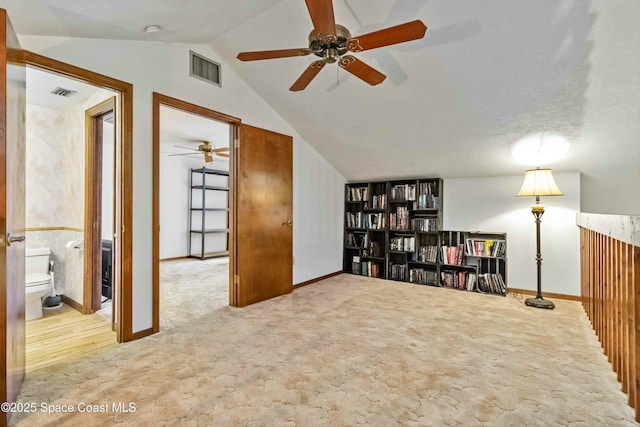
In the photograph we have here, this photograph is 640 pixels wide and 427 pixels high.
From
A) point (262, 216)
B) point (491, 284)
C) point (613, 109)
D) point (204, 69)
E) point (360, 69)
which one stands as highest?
point (204, 69)

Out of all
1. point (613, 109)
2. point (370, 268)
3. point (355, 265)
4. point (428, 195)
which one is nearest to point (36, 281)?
point (355, 265)

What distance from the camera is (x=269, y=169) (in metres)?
3.85

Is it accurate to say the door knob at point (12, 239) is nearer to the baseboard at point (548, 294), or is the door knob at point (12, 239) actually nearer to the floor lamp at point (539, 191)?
the floor lamp at point (539, 191)

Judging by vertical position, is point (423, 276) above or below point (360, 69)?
below

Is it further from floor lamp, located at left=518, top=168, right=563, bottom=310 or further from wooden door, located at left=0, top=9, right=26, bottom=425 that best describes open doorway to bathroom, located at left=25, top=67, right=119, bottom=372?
floor lamp, located at left=518, top=168, right=563, bottom=310

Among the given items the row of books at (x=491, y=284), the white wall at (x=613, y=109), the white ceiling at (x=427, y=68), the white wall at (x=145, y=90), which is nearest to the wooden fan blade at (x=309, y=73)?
the white ceiling at (x=427, y=68)

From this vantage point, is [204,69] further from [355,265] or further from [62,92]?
[355,265]

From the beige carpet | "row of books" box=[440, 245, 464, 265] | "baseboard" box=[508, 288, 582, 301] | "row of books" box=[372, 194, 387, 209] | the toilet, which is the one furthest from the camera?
"row of books" box=[372, 194, 387, 209]

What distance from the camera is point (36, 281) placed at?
9.80 feet

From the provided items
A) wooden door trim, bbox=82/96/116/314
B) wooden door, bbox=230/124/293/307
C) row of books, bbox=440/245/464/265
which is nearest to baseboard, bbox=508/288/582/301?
row of books, bbox=440/245/464/265

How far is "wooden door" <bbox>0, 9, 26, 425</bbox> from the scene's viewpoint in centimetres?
152

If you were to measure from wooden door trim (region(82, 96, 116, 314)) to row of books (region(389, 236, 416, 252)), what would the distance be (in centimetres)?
395

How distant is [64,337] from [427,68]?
13.0ft

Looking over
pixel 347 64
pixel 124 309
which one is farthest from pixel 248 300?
pixel 347 64
